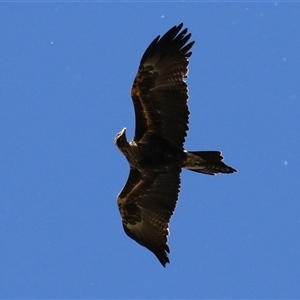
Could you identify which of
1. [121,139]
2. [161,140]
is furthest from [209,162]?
[121,139]

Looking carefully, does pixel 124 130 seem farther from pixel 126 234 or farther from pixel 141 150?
pixel 126 234

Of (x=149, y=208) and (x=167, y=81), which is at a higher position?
(x=167, y=81)

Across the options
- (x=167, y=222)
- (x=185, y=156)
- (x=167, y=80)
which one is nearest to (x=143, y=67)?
(x=167, y=80)

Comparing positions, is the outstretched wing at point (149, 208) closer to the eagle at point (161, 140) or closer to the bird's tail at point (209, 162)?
the eagle at point (161, 140)

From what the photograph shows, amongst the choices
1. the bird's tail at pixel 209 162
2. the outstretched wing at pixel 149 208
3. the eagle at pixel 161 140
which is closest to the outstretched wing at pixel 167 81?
the eagle at pixel 161 140

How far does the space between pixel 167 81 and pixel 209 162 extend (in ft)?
5.46

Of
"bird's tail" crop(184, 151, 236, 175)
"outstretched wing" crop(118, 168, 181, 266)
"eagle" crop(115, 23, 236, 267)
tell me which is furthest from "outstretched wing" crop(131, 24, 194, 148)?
"outstretched wing" crop(118, 168, 181, 266)

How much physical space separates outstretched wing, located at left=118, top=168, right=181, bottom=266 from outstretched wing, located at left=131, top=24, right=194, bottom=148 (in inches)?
48.6

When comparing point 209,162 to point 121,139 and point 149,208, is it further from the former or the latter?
point 149,208

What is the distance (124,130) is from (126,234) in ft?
7.75

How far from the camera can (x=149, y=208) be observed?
20.8 m

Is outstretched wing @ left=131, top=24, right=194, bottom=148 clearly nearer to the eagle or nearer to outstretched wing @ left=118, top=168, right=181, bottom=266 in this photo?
the eagle

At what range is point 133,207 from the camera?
20.9 meters

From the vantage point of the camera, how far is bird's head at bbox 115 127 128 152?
19.5m
